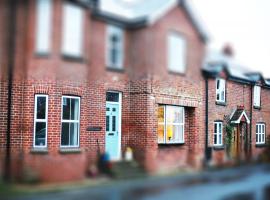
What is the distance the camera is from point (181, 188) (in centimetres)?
253

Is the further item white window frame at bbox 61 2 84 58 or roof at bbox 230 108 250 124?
roof at bbox 230 108 250 124

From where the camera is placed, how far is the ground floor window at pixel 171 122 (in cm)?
543

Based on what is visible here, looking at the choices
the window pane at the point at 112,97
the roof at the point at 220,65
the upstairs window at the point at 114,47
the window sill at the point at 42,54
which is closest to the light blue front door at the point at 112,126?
the window pane at the point at 112,97

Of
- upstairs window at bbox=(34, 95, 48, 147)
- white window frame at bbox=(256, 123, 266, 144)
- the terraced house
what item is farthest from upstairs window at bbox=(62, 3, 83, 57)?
upstairs window at bbox=(34, 95, 48, 147)

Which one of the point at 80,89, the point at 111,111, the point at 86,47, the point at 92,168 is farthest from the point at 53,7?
the point at 80,89

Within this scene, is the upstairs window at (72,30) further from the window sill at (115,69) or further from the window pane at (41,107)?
the window pane at (41,107)

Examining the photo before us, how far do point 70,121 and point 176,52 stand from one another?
150 inches

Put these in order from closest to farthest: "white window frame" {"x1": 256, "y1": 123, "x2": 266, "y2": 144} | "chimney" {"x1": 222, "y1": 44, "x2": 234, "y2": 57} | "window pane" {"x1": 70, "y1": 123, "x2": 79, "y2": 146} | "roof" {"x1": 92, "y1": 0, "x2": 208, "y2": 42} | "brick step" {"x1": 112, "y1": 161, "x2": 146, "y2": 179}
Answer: "roof" {"x1": 92, "y1": 0, "x2": 208, "y2": 42} < "brick step" {"x1": 112, "y1": 161, "x2": 146, "y2": 179} < "chimney" {"x1": 222, "y1": 44, "x2": 234, "y2": 57} < "white window frame" {"x1": 256, "y1": 123, "x2": 266, "y2": 144} < "window pane" {"x1": 70, "y1": 123, "x2": 79, "y2": 146}

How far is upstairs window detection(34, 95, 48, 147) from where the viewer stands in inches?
272

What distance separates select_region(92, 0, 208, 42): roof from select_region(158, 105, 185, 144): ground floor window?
2.84 metres

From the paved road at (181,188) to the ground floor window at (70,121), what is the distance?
3.00m

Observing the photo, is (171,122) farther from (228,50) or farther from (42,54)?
(42,54)

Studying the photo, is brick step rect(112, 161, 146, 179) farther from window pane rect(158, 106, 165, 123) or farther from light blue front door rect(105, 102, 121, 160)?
light blue front door rect(105, 102, 121, 160)

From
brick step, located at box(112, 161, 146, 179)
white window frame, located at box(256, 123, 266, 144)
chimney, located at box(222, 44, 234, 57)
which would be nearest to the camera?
brick step, located at box(112, 161, 146, 179)
